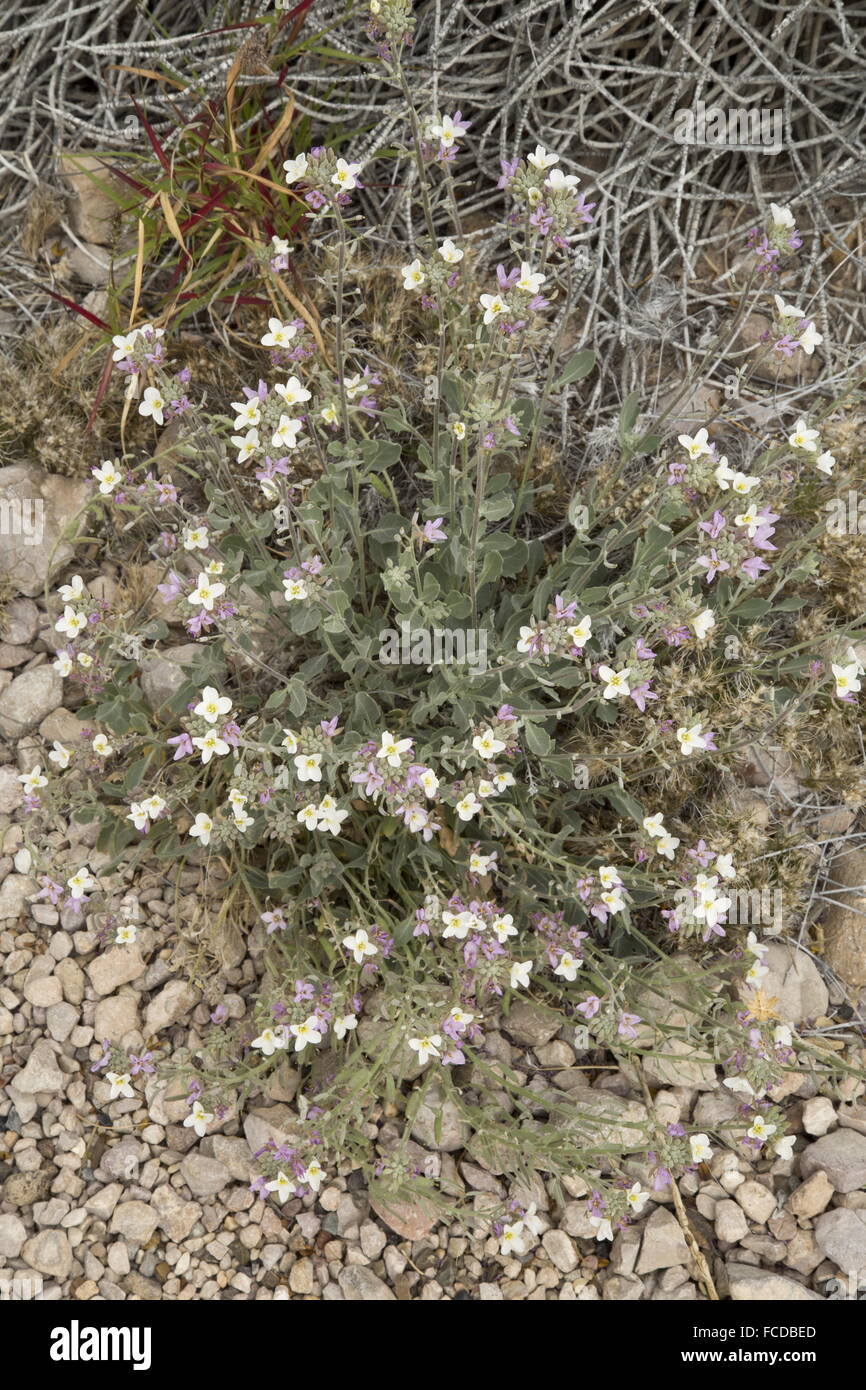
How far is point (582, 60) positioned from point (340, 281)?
2039 millimetres

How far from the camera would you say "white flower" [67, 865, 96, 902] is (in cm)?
300

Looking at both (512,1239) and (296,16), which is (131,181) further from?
(512,1239)

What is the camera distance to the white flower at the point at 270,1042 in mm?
2818

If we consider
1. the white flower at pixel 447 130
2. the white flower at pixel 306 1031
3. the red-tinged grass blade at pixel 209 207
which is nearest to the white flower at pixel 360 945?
the white flower at pixel 306 1031

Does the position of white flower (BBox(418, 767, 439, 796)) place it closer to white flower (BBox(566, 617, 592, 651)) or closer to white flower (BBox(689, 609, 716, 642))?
white flower (BBox(566, 617, 592, 651))

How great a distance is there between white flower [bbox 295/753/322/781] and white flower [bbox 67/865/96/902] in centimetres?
81

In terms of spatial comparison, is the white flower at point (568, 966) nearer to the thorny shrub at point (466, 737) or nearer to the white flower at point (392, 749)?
the thorny shrub at point (466, 737)

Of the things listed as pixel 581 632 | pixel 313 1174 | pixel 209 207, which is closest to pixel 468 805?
pixel 581 632

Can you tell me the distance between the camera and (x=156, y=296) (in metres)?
3.94

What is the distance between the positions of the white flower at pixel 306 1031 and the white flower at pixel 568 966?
637 millimetres

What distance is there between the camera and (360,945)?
9.25 ft

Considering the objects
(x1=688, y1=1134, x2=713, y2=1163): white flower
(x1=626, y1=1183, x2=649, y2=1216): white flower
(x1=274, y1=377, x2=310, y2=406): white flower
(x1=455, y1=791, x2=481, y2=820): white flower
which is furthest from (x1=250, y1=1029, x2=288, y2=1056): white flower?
(x1=274, y1=377, x2=310, y2=406): white flower

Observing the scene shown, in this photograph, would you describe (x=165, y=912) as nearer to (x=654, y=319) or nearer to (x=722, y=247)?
(x=654, y=319)

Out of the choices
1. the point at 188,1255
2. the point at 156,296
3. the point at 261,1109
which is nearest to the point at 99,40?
the point at 156,296
